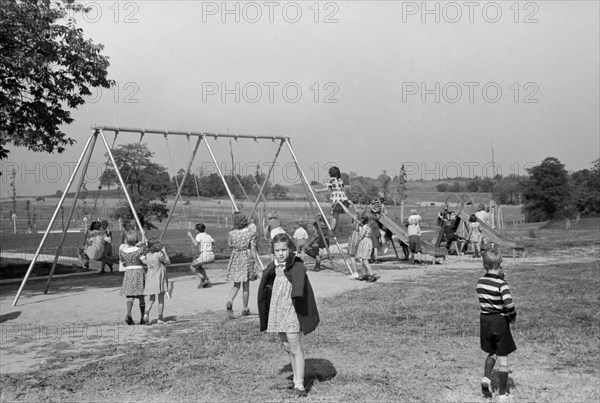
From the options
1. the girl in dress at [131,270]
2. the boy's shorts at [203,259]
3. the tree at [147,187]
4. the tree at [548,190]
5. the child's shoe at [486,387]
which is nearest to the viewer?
the child's shoe at [486,387]

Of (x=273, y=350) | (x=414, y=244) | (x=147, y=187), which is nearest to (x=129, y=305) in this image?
(x=273, y=350)

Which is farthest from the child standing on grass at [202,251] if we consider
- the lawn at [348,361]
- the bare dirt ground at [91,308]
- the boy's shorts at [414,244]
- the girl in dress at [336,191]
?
the boy's shorts at [414,244]

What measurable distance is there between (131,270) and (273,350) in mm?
3203

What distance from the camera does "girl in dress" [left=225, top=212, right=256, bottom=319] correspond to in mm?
10492

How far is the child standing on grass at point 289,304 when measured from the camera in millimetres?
6098

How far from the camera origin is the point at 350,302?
11.8 m

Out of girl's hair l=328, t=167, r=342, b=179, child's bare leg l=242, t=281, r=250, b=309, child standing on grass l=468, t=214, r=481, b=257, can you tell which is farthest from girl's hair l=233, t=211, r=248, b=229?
child standing on grass l=468, t=214, r=481, b=257

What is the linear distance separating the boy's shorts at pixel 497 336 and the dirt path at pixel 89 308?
4.65 m

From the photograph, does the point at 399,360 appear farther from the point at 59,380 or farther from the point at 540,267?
the point at 540,267

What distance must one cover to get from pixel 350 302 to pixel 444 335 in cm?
333

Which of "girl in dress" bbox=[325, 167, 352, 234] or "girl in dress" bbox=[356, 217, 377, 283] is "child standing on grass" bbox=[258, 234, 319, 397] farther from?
"girl in dress" bbox=[325, 167, 352, 234]

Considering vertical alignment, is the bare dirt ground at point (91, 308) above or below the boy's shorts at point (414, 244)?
below

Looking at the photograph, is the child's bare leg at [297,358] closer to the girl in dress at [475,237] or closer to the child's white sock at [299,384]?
the child's white sock at [299,384]

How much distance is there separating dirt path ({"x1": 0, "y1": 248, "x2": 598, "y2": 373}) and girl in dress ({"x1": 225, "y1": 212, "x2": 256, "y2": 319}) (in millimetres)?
526
